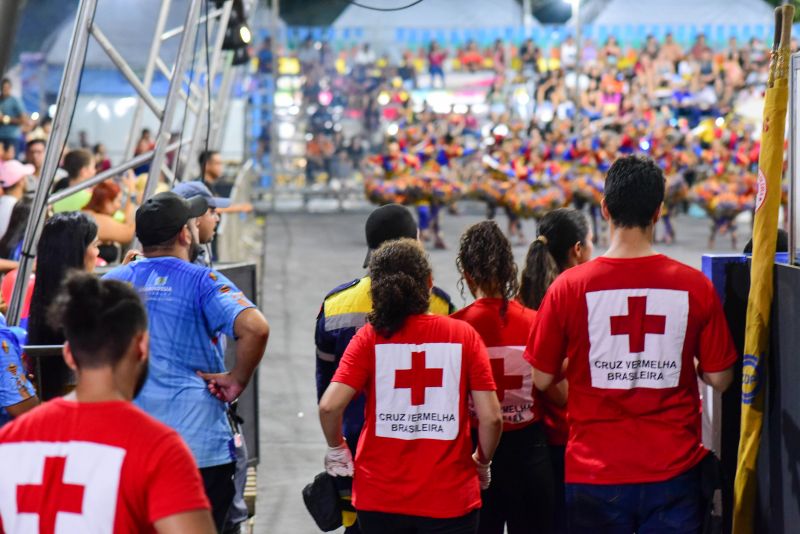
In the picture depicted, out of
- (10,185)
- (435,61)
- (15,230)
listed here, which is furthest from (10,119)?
(435,61)

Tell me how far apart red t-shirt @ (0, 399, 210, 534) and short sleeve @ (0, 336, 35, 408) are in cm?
154

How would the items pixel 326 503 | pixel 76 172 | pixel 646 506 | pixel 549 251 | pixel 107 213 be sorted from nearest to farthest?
→ pixel 646 506 → pixel 326 503 → pixel 549 251 → pixel 107 213 → pixel 76 172

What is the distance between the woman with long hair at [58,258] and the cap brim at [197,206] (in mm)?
476

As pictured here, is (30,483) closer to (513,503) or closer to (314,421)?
(513,503)

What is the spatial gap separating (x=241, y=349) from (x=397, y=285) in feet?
2.09

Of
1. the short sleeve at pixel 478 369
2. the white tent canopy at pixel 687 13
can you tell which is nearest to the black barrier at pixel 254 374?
the short sleeve at pixel 478 369

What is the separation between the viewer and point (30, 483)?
99.0 inches

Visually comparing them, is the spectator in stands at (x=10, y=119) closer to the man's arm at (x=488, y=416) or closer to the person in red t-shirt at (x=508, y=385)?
the person in red t-shirt at (x=508, y=385)

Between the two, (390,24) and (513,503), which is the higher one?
(390,24)

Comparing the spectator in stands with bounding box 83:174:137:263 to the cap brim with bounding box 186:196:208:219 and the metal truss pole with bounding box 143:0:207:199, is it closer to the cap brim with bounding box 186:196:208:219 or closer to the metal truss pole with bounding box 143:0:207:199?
the metal truss pole with bounding box 143:0:207:199

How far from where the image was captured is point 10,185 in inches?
344

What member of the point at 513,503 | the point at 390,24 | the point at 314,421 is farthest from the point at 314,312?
the point at 390,24

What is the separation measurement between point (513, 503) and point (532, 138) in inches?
754

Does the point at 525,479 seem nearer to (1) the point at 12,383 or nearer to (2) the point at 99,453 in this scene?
(1) the point at 12,383
